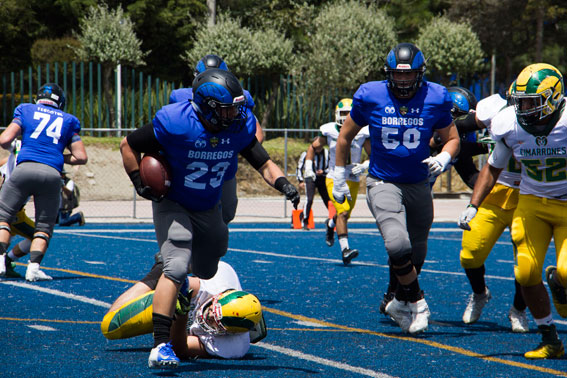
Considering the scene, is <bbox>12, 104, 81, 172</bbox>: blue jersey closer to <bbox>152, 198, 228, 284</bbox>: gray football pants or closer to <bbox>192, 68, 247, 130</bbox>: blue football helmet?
<bbox>152, 198, 228, 284</bbox>: gray football pants

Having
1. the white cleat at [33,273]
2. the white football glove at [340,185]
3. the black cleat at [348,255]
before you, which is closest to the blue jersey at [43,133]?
the white cleat at [33,273]

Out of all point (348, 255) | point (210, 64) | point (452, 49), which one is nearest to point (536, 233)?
point (210, 64)

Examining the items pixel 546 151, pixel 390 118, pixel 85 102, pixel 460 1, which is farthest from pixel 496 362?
pixel 460 1

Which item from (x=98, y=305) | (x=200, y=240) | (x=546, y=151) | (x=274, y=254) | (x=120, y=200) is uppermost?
(x=546, y=151)

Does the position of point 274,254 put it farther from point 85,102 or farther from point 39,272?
point 85,102

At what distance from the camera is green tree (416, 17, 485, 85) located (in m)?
31.8

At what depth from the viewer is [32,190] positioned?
28.9 feet

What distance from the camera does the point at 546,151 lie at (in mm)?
5746

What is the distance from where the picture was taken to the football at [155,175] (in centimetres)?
514

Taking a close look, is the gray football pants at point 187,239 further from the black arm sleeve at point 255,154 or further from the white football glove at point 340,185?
the white football glove at point 340,185

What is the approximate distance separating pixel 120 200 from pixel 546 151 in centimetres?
1734

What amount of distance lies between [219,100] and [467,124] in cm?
311

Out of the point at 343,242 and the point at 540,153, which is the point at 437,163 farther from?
the point at 343,242

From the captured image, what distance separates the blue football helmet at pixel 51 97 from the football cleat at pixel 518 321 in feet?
17.0
